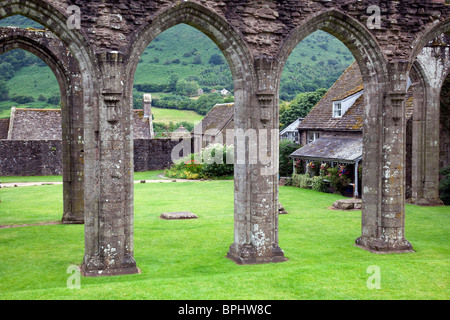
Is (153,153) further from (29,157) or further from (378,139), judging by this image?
(378,139)

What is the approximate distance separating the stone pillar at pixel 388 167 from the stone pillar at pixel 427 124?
7.15 meters

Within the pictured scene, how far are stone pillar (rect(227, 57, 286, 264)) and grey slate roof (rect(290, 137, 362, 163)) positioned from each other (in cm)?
1021

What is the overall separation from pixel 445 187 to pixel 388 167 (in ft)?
27.3

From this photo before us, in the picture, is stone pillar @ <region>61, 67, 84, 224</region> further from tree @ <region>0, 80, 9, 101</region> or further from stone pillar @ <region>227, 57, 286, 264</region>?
tree @ <region>0, 80, 9, 101</region>

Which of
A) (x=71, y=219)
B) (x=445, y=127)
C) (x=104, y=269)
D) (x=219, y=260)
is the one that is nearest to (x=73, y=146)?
(x=71, y=219)

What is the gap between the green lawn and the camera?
6945 millimetres

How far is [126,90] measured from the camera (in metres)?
8.21

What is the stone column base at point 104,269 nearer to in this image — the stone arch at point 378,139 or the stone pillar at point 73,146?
the stone arch at point 378,139

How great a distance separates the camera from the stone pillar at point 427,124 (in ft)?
52.5

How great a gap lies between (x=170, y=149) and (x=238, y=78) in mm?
20961

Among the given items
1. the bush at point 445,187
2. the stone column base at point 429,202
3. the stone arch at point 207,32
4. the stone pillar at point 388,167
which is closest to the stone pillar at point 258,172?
the stone arch at point 207,32
